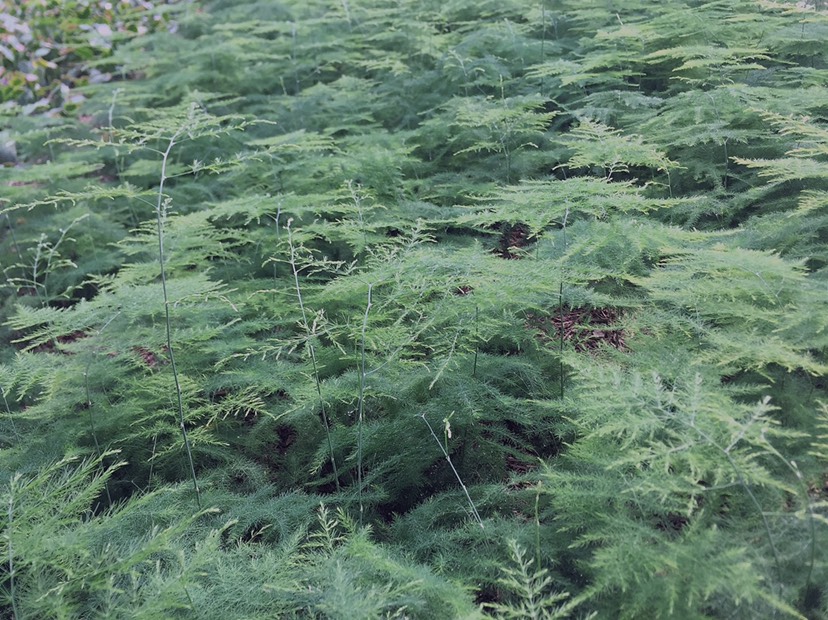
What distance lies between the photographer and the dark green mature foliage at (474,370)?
1.79 metres

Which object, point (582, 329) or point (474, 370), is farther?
point (582, 329)

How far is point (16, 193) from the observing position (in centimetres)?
472

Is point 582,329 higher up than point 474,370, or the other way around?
point 474,370

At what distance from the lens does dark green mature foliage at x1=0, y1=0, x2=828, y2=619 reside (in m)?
1.79

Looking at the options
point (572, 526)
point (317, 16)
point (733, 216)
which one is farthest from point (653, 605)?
point (317, 16)

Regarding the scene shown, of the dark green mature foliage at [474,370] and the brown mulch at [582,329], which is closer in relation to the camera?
the dark green mature foliage at [474,370]

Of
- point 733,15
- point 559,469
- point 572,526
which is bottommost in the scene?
point 559,469

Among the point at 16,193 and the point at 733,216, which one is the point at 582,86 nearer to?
the point at 733,216

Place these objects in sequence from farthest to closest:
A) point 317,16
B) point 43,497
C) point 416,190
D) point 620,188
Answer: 1. point 317,16
2. point 416,190
3. point 620,188
4. point 43,497

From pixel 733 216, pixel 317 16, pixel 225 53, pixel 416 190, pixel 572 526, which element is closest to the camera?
pixel 572 526

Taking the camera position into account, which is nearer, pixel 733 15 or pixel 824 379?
pixel 824 379

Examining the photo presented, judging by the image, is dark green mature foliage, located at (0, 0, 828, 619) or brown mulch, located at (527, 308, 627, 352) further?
brown mulch, located at (527, 308, 627, 352)

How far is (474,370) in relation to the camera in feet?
8.52

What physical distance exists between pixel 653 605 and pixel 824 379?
104 centimetres
